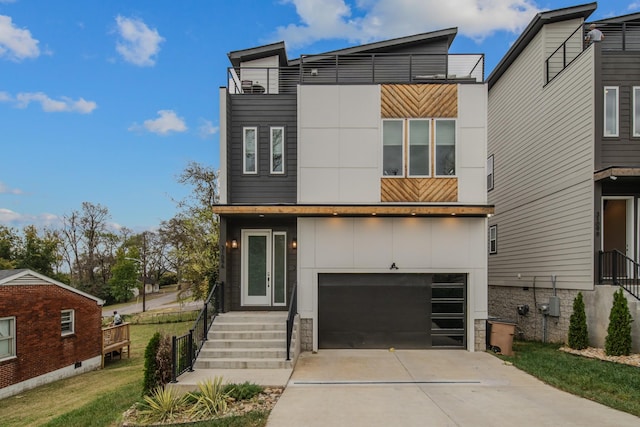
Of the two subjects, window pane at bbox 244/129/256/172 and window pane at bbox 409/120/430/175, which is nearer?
window pane at bbox 409/120/430/175

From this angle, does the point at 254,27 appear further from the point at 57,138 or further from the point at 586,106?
the point at 57,138

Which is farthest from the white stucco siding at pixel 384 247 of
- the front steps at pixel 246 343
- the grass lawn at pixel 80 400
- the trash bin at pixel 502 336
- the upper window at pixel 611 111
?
the grass lawn at pixel 80 400

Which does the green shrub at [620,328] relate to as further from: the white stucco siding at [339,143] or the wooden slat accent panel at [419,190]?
the white stucco siding at [339,143]

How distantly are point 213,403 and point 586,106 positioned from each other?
10.7 metres

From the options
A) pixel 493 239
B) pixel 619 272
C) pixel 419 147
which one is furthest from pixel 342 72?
pixel 619 272

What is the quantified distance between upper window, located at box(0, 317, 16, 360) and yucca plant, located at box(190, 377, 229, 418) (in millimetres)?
8686

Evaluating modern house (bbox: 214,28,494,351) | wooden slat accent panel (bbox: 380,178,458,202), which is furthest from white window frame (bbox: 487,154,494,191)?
wooden slat accent panel (bbox: 380,178,458,202)

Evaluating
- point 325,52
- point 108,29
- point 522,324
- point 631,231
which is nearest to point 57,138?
point 108,29

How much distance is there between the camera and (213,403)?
5734 mm

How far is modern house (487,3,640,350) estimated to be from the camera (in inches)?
376

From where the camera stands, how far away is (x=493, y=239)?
15.6 m

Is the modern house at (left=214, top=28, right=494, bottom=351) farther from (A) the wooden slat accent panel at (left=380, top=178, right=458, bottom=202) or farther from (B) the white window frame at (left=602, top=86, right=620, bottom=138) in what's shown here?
(B) the white window frame at (left=602, top=86, right=620, bottom=138)

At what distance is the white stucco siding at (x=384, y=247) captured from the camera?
31.7 ft

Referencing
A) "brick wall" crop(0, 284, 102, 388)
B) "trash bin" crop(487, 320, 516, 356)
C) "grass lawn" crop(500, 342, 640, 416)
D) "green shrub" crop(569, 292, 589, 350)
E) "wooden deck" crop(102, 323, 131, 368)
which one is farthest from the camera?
"wooden deck" crop(102, 323, 131, 368)
